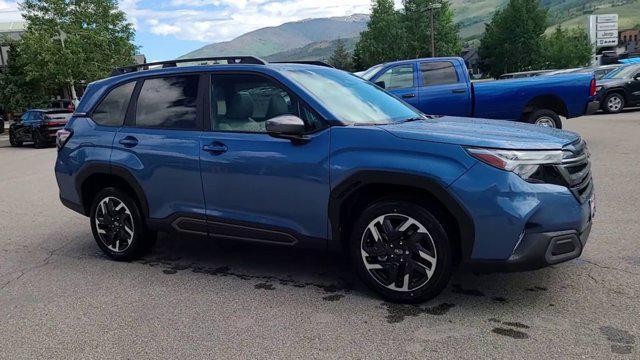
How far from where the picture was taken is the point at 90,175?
5316 mm

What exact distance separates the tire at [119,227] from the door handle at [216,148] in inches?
44.9

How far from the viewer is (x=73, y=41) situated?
3703 centimetres

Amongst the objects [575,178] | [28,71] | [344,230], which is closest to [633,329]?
[575,178]

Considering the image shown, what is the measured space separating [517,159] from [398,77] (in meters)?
7.96

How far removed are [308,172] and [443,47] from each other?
7813cm

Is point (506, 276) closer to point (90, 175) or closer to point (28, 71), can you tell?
point (90, 175)

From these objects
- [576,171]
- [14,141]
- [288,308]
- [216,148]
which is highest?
[216,148]

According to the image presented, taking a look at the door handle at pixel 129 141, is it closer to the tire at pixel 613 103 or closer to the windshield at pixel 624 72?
the tire at pixel 613 103

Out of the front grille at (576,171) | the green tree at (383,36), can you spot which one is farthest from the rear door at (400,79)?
the green tree at (383,36)

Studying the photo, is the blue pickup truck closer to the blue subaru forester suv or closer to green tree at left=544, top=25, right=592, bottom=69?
the blue subaru forester suv

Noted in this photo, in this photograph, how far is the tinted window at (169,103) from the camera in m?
4.71

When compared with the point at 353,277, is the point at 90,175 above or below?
above

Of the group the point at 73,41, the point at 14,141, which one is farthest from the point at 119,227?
the point at 73,41

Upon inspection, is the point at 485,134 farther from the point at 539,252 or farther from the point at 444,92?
the point at 444,92
